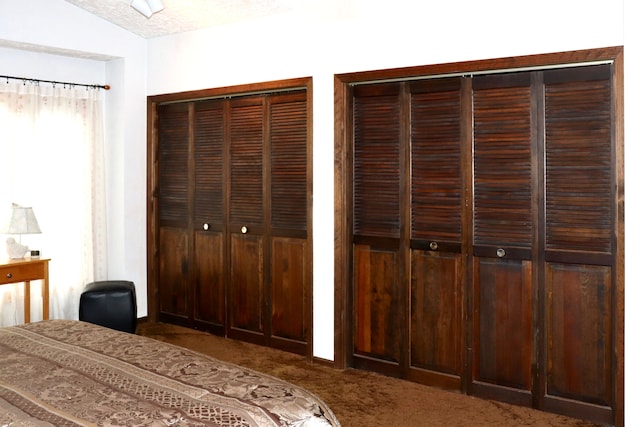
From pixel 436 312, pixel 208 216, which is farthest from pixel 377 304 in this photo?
pixel 208 216

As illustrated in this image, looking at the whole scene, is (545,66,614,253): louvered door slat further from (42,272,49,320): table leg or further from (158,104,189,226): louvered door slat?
(42,272,49,320): table leg

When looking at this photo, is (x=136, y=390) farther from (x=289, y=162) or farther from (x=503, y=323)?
(x=289, y=162)

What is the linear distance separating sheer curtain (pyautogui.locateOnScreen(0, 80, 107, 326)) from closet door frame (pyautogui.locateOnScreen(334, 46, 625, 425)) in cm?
235

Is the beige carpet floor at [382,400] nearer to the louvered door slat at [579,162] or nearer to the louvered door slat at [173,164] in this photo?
the louvered door slat at [579,162]

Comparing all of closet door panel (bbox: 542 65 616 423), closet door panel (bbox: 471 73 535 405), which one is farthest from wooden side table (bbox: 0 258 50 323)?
closet door panel (bbox: 542 65 616 423)

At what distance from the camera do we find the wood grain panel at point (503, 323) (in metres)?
3.37

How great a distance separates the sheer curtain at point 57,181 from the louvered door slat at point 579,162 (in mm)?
3723

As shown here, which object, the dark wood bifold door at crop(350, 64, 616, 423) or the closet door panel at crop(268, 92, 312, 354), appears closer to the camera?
the dark wood bifold door at crop(350, 64, 616, 423)

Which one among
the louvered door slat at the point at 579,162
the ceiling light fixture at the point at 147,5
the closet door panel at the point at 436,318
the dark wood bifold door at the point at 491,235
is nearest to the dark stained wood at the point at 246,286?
the dark wood bifold door at the point at 491,235

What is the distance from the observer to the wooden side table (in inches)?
170

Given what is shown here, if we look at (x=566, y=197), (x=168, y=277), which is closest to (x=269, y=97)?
(x=168, y=277)

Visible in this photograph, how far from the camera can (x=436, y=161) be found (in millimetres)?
3643

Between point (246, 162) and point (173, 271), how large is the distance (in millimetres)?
1301

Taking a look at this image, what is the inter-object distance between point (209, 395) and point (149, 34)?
12.9 ft
